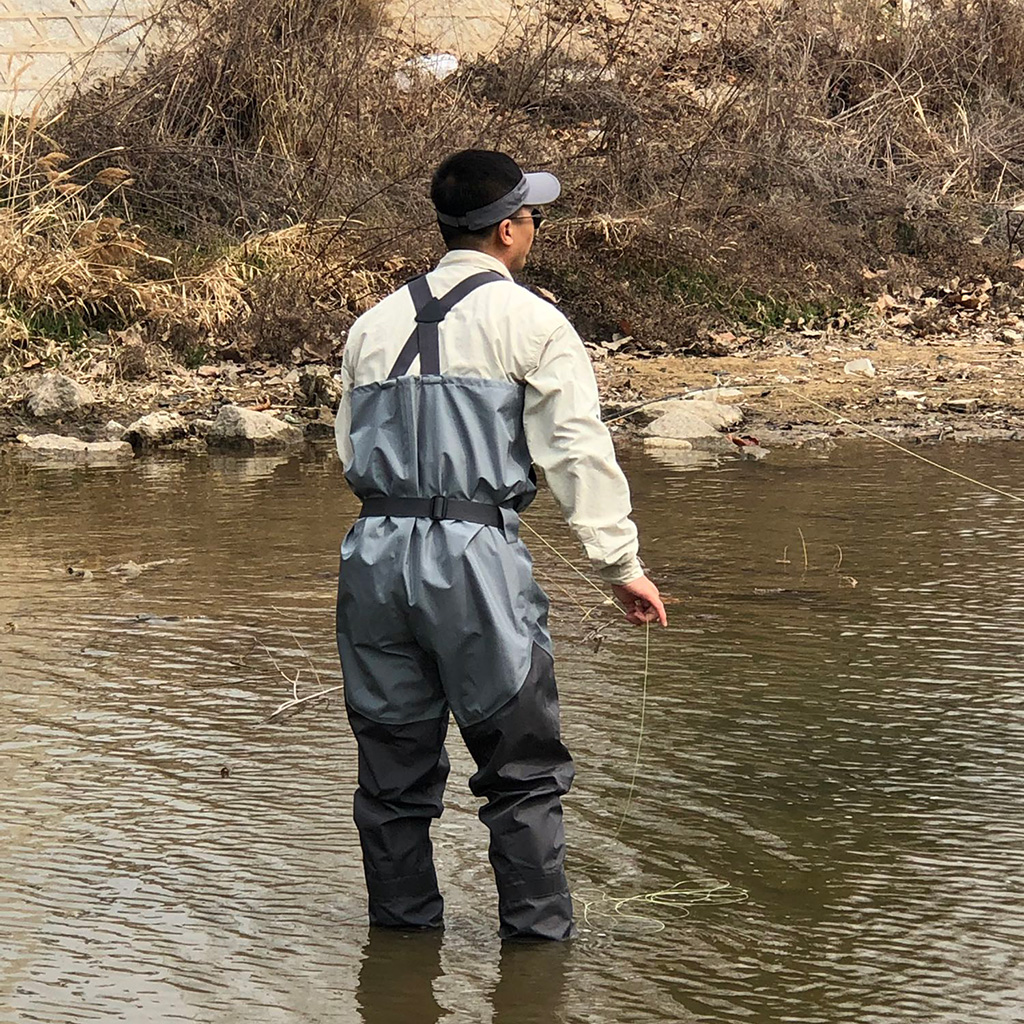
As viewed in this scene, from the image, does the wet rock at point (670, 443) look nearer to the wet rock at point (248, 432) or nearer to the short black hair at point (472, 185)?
the wet rock at point (248, 432)

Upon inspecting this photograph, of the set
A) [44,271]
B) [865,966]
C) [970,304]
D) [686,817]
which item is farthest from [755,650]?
[970,304]

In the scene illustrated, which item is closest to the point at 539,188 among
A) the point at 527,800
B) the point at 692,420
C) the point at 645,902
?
the point at 527,800

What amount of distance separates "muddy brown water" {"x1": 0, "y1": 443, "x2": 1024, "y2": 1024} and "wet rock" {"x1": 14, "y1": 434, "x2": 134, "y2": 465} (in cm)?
234

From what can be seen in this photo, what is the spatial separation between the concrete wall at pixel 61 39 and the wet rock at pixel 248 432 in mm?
6192

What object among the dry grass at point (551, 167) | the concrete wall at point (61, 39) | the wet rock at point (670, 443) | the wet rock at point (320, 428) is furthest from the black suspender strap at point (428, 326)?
the concrete wall at point (61, 39)

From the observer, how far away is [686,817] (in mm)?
4176

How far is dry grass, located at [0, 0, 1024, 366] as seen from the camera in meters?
12.3

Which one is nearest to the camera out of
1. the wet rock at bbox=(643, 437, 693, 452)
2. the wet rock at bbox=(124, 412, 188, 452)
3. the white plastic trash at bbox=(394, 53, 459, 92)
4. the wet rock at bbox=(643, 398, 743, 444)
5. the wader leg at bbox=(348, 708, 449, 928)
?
the wader leg at bbox=(348, 708, 449, 928)

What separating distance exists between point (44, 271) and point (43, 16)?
5.25 meters

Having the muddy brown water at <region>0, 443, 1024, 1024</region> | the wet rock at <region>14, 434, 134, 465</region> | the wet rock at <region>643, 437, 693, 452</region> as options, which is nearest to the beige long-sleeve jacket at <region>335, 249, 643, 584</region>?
the muddy brown water at <region>0, 443, 1024, 1024</region>

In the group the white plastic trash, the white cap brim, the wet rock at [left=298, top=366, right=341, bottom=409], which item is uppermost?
the white plastic trash

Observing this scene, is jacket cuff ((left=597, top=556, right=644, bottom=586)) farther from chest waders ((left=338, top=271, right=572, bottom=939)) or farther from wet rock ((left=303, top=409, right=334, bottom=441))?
wet rock ((left=303, top=409, right=334, bottom=441))

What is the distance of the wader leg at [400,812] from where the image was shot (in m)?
3.46

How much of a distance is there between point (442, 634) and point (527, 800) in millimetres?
374
